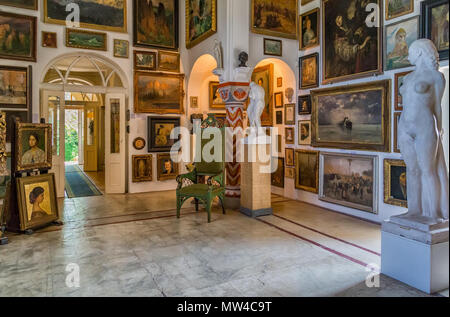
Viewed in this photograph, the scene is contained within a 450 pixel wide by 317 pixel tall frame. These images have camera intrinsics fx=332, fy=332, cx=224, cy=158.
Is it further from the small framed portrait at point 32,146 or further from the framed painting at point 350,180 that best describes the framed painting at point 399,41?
the small framed portrait at point 32,146

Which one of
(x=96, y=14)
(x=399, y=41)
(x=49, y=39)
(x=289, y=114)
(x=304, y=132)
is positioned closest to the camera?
(x=399, y=41)

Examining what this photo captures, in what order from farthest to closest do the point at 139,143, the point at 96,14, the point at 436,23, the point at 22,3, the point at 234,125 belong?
the point at 139,143, the point at 96,14, the point at 22,3, the point at 234,125, the point at 436,23

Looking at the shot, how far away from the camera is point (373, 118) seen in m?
5.46

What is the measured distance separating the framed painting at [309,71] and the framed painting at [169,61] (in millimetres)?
3232

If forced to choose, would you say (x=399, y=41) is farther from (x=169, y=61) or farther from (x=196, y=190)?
(x=169, y=61)

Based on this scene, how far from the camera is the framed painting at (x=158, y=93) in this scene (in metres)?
8.10

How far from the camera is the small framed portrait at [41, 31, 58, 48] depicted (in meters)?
7.09

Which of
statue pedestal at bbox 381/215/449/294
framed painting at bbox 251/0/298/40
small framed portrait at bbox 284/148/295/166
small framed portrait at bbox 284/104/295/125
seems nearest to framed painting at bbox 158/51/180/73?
framed painting at bbox 251/0/298/40

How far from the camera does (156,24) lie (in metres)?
8.20

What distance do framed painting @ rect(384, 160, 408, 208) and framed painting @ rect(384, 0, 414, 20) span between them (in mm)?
2230

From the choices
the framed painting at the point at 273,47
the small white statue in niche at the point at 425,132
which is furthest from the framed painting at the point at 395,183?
the framed painting at the point at 273,47

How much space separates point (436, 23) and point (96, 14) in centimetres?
675

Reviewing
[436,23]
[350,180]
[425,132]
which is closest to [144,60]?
[350,180]
